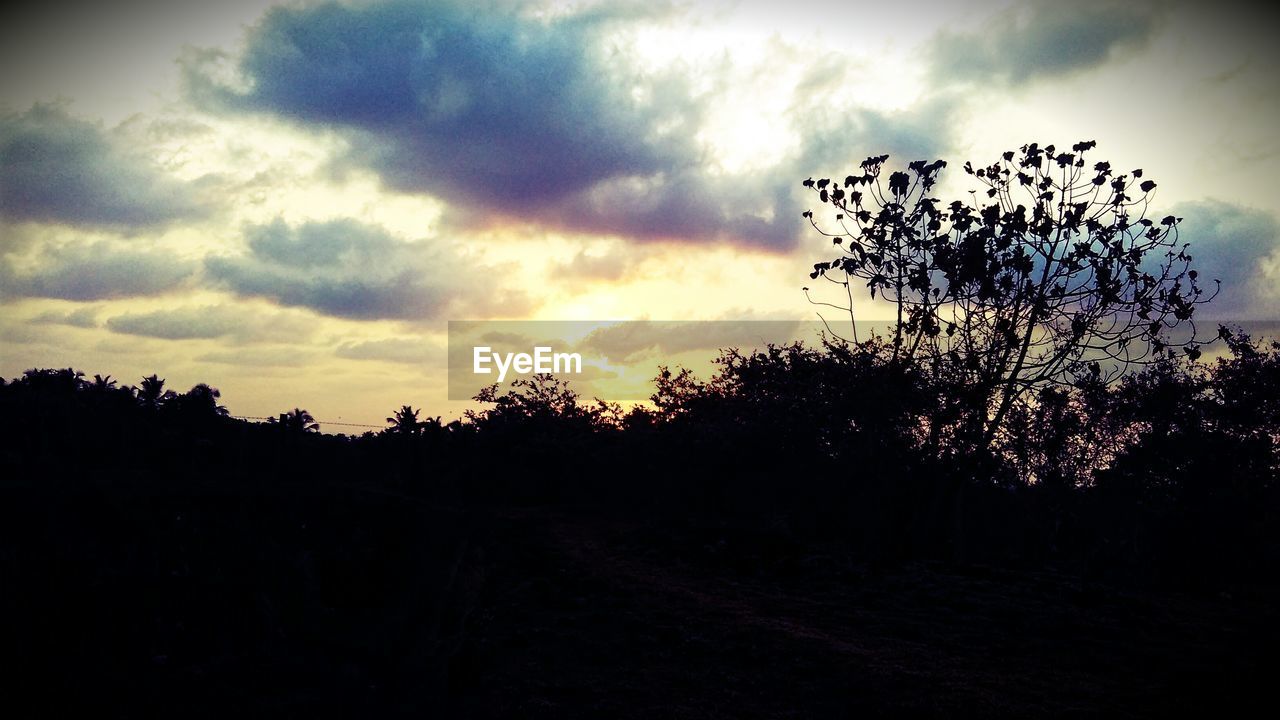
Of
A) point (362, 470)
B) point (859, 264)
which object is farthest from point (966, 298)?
point (362, 470)

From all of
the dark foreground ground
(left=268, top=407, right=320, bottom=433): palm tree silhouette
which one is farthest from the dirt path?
(left=268, top=407, right=320, bottom=433): palm tree silhouette

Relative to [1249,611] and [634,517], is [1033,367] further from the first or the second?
[634,517]

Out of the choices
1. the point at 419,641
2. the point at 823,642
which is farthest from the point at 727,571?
the point at 419,641

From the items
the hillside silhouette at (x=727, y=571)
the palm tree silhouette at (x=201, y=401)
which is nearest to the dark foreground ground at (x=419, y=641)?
the hillside silhouette at (x=727, y=571)

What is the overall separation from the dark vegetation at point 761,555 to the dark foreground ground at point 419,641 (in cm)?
5

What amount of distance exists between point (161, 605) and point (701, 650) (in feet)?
25.8

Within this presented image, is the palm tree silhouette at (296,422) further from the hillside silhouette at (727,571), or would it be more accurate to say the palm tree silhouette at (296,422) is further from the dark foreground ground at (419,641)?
the dark foreground ground at (419,641)

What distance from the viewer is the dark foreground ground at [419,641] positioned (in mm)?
8852

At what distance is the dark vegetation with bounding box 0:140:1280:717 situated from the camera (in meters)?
9.62

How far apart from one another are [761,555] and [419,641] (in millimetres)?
14054

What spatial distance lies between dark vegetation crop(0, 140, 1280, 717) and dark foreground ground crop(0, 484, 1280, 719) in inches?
2.0

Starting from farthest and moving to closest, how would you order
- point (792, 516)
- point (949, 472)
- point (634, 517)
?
point (634, 517), point (792, 516), point (949, 472)

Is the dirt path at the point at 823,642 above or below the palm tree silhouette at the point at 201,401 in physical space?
below

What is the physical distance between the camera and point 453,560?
10.5m
